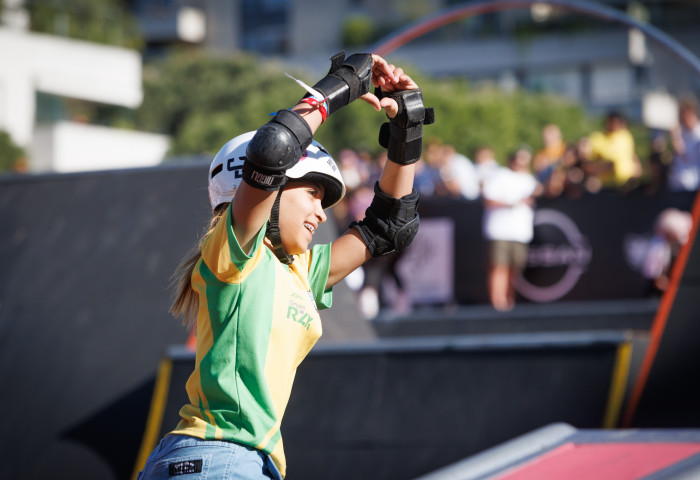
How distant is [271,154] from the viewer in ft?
8.23

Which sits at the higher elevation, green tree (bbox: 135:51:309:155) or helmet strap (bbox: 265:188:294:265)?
green tree (bbox: 135:51:309:155)

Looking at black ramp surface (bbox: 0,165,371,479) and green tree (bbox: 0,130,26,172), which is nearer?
black ramp surface (bbox: 0,165,371,479)

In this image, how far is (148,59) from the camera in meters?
74.2

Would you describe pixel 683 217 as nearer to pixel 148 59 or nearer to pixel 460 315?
pixel 460 315

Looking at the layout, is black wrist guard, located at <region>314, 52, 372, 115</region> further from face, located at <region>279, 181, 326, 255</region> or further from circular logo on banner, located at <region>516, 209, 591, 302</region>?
circular logo on banner, located at <region>516, 209, 591, 302</region>

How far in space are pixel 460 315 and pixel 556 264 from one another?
140cm

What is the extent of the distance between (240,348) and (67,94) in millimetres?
41562

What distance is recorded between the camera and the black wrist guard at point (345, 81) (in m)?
2.74

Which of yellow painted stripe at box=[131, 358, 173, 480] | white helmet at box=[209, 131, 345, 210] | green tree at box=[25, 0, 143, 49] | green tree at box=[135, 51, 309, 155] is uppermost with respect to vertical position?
green tree at box=[25, 0, 143, 49]

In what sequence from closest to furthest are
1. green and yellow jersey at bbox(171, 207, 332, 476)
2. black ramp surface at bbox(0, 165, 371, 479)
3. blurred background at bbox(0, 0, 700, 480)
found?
green and yellow jersey at bbox(171, 207, 332, 476) → blurred background at bbox(0, 0, 700, 480) → black ramp surface at bbox(0, 165, 371, 479)

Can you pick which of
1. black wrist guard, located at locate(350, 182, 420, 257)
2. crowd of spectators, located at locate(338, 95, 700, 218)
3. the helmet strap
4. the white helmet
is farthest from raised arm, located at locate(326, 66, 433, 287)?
crowd of spectators, located at locate(338, 95, 700, 218)

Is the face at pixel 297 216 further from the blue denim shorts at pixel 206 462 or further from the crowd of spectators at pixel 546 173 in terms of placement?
the crowd of spectators at pixel 546 173

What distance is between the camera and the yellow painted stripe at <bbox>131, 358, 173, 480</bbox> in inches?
236

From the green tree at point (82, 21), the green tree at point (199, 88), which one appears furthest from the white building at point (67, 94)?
the green tree at point (199, 88)
